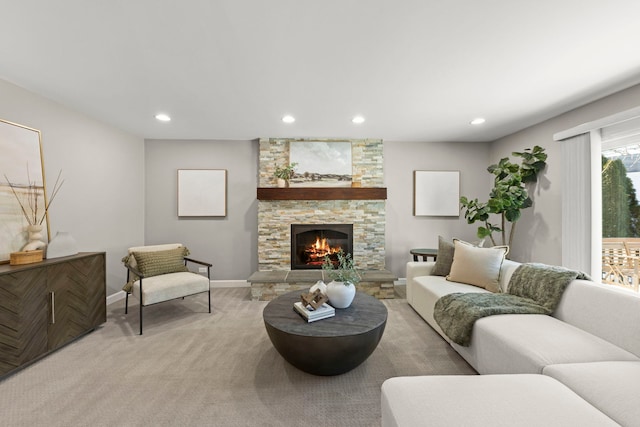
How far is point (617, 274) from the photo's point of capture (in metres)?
2.74

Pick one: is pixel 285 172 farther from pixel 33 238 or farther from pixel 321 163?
pixel 33 238

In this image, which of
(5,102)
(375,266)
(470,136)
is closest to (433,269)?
(375,266)

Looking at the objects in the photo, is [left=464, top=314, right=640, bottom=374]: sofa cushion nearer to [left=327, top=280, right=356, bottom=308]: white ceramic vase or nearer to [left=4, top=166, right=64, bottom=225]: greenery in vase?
[left=327, top=280, right=356, bottom=308]: white ceramic vase

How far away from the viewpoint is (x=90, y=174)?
3.23 meters

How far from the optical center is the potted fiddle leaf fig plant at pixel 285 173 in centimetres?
399

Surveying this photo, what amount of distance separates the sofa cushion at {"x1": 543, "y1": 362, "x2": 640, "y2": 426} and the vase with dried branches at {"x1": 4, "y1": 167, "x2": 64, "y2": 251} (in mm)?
4107

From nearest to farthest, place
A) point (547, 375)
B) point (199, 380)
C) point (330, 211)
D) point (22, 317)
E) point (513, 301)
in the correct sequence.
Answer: point (547, 375) < point (199, 380) < point (22, 317) < point (513, 301) < point (330, 211)

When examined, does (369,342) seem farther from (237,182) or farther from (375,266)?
(237,182)

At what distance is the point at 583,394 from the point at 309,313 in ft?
4.90

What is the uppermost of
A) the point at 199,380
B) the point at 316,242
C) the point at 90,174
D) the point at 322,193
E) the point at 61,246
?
the point at 90,174

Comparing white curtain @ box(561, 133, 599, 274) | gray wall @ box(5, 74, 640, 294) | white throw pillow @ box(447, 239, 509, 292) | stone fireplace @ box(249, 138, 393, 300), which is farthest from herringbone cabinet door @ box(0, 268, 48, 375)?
white curtain @ box(561, 133, 599, 274)

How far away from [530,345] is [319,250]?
2.95 metres

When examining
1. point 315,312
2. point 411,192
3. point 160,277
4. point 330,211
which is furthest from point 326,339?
point 411,192

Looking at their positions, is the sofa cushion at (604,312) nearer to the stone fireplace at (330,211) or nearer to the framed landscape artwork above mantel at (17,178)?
the stone fireplace at (330,211)
